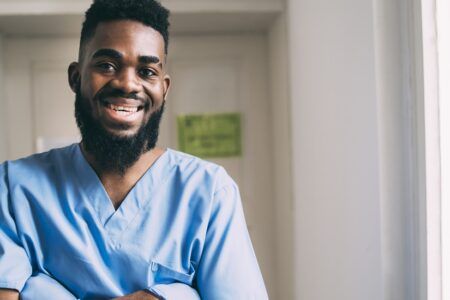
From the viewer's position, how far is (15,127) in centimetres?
174

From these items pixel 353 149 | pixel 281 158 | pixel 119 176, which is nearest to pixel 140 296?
pixel 119 176

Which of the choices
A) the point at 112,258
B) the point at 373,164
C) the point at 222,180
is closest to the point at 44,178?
the point at 112,258

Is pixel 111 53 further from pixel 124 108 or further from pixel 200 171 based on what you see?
pixel 200 171

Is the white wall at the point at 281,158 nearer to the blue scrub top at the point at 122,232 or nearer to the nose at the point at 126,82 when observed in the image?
the blue scrub top at the point at 122,232

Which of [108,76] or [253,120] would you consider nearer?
[108,76]

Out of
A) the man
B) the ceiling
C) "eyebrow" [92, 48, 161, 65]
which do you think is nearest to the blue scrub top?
the man

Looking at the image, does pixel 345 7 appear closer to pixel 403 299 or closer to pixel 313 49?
pixel 313 49

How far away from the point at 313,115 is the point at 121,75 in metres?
0.64

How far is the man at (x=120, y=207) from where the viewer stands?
0.96 metres

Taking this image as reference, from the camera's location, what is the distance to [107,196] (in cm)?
104

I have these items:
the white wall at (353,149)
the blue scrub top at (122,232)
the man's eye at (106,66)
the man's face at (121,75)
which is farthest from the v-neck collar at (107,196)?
the white wall at (353,149)

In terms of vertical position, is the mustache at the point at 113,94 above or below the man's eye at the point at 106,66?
below

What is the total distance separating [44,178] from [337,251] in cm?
79

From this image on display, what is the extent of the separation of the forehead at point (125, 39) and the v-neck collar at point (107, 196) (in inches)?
9.3
